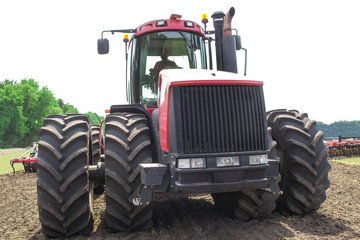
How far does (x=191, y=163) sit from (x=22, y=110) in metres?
60.8

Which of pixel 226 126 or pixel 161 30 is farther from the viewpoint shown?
pixel 161 30

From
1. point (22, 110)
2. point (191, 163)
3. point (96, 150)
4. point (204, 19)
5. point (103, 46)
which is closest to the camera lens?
point (191, 163)

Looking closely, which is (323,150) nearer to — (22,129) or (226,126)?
(226,126)

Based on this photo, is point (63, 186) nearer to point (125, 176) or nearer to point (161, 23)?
point (125, 176)

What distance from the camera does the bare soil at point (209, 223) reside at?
4188 mm

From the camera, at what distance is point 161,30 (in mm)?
5414

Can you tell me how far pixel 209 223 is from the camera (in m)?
4.70

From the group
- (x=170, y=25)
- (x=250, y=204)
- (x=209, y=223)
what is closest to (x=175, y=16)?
(x=170, y=25)

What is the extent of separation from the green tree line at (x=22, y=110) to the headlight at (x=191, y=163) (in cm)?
5619

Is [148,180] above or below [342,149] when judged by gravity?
above

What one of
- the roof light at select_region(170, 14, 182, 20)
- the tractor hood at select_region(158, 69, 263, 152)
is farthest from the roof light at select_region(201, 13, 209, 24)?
the tractor hood at select_region(158, 69, 263, 152)

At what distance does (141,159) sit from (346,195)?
4685 mm

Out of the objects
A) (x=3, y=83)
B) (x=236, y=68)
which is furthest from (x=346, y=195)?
(x=3, y=83)

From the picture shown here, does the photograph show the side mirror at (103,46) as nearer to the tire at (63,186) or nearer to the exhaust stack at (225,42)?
the exhaust stack at (225,42)
